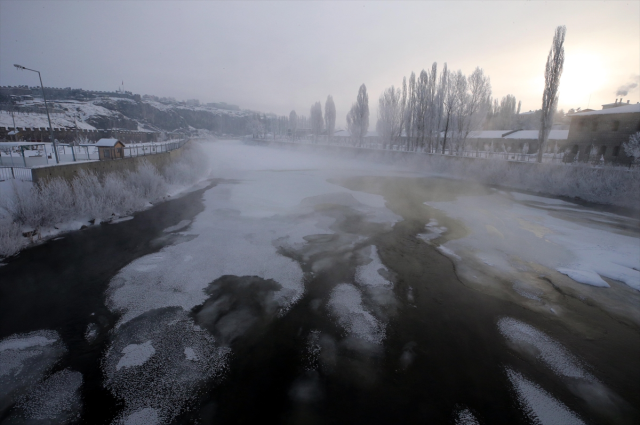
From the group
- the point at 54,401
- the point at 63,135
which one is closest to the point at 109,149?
the point at 54,401

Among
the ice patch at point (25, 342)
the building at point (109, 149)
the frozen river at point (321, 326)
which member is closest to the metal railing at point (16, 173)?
the frozen river at point (321, 326)

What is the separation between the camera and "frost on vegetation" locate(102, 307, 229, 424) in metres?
4.23

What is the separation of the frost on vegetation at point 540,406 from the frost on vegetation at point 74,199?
13.9 metres

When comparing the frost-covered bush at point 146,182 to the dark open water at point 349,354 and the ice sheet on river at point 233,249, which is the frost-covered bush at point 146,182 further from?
the dark open water at point 349,354

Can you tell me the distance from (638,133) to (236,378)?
33956 mm

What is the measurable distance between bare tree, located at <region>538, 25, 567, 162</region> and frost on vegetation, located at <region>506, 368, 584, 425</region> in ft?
81.5

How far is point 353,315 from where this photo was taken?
648 centimetres

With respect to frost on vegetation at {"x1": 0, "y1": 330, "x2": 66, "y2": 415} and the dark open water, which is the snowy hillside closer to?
the dark open water

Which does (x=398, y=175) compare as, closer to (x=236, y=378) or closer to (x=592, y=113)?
(x=592, y=113)

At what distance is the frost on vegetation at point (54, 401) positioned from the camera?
13.3 feet

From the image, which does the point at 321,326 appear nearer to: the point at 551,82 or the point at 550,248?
the point at 550,248

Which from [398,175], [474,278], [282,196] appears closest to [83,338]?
[474,278]

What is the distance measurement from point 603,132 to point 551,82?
7.97 meters

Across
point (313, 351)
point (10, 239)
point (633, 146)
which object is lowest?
point (313, 351)
